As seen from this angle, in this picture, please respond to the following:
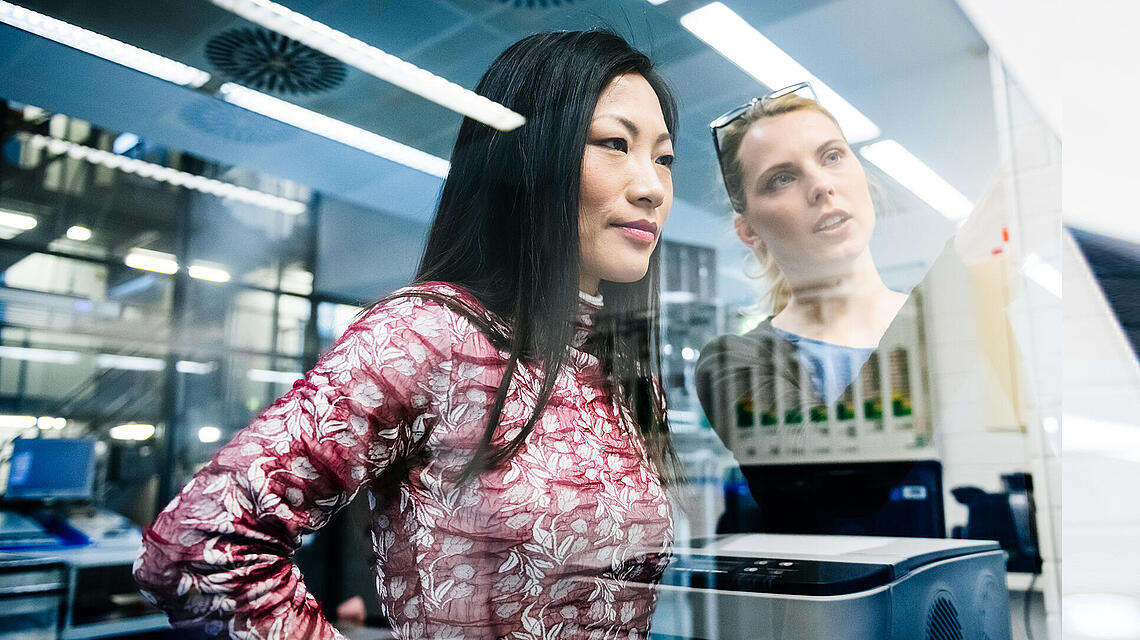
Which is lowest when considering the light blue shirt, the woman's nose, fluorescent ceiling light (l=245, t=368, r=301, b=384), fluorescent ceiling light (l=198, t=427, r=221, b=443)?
fluorescent ceiling light (l=198, t=427, r=221, b=443)

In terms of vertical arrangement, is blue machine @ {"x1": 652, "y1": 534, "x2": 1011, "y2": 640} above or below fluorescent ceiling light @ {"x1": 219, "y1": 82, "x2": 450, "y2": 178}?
below

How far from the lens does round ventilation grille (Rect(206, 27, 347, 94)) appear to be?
955mm

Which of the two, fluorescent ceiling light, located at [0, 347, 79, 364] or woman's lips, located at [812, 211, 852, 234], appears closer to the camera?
fluorescent ceiling light, located at [0, 347, 79, 364]

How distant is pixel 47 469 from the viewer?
75cm

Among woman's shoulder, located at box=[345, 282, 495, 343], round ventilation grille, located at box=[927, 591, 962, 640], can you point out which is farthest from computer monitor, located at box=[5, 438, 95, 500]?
round ventilation grille, located at box=[927, 591, 962, 640]

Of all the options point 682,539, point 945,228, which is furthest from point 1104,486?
point 682,539

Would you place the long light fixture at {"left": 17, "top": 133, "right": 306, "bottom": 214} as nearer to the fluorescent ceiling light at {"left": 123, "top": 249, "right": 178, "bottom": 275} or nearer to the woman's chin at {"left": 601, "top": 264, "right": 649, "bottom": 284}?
the fluorescent ceiling light at {"left": 123, "top": 249, "right": 178, "bottom": 275}

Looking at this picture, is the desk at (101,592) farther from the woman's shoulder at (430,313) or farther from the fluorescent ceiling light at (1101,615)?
the fluorescent ceiling light at (1101,615)

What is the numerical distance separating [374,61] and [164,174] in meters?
0.31

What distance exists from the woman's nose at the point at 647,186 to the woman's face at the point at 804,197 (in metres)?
0.17

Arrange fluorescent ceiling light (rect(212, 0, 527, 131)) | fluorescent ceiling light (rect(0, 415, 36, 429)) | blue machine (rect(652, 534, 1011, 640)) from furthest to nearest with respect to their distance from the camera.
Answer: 1. blue machine (rect(652, 534, 1011, 640))
2. fluorescent ceiling light (rect(212, 0, 527, 131))
3. fluorescent ceiling light (rect(0, 415, 36, 429))

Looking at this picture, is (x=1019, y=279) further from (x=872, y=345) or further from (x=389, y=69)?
(x=389, y=69)

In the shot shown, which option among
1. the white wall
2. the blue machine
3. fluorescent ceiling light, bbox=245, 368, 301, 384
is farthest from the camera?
the white wall

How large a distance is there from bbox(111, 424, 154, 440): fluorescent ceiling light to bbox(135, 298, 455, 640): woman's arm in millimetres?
68
